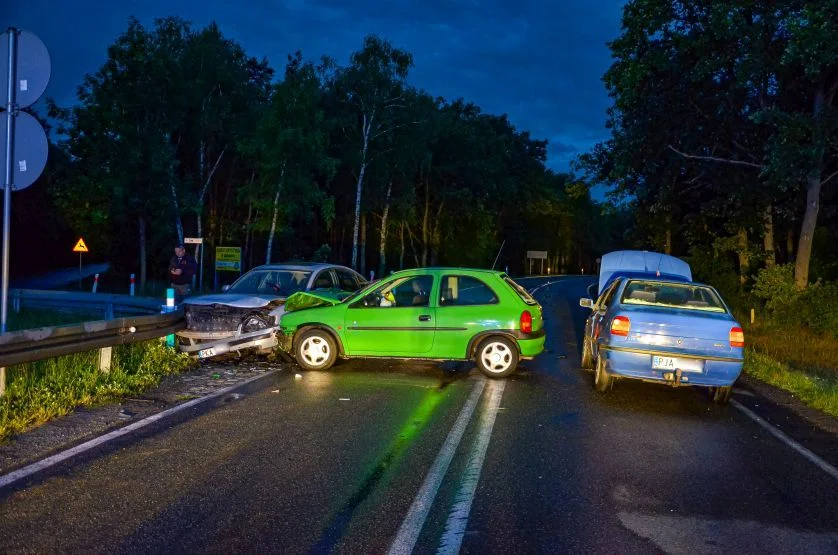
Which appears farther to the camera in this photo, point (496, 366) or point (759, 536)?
point (496, 366)

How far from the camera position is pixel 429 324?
11219mm

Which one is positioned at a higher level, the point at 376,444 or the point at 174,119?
the point at 174,119

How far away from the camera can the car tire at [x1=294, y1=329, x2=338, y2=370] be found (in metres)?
11.4

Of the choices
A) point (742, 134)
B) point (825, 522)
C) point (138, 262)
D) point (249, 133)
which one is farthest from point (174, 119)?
point (825, 522)

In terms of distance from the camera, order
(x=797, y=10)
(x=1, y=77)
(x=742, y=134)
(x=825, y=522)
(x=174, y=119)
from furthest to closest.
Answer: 1. (x=174, y=119)
2. (x=742, y=134)
3. (x=797, y=10)
4. (x=1, y=77)
5. (x=825, y=522)

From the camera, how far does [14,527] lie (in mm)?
4684

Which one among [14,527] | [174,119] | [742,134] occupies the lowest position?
[14,527]

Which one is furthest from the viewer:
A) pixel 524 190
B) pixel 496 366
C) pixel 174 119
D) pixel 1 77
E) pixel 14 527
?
pixel 524 190

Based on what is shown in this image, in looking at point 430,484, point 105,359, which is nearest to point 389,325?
point 105,359

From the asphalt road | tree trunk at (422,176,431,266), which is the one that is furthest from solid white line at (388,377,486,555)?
tree trunk at (422,176,431,266)

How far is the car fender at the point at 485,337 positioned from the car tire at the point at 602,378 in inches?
51.9

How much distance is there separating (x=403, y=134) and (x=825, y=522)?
41061mm

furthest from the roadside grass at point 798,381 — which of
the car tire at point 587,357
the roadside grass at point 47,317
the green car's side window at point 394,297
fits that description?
the roadside grass at point 47,317

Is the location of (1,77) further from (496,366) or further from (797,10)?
(797,10)
